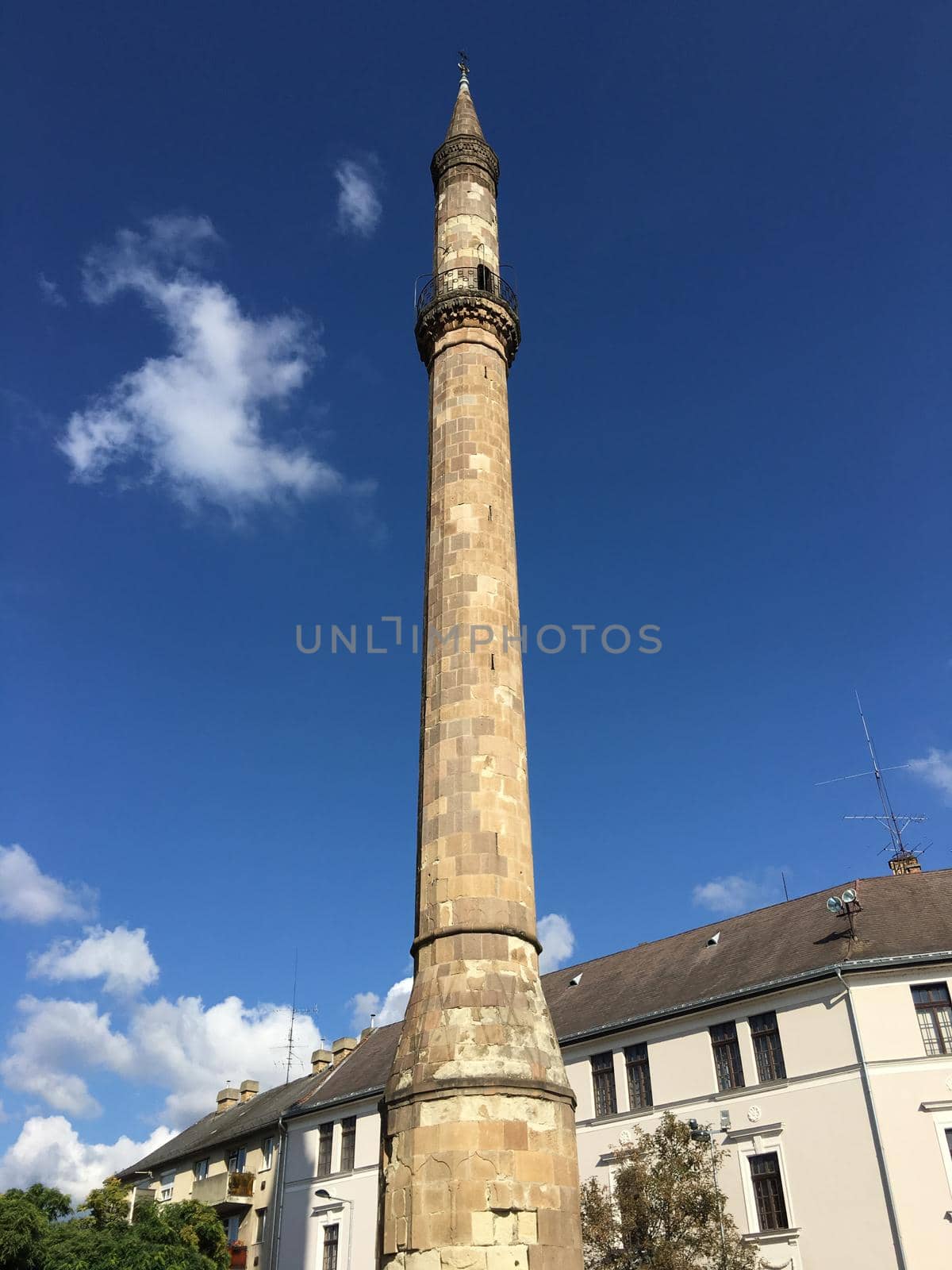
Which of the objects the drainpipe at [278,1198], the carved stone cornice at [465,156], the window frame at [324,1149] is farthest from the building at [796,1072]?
the carved stone cornice at [465,156]

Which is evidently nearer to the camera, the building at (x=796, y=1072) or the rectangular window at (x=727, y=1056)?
the building at (x=796, y=1072)

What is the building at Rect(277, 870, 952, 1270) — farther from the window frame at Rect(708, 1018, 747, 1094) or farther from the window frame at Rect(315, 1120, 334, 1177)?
the window frame at Rect(315, 1120, 334, 1177)

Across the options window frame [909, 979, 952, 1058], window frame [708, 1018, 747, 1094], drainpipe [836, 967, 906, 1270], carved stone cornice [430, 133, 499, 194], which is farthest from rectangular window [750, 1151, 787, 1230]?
carved stone cornice [430, 133, 499, 194]

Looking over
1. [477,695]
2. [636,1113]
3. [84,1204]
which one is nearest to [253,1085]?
[84,1204]

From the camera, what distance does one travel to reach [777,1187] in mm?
22688

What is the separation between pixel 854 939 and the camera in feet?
80.9

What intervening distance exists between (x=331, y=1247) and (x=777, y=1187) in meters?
14.7

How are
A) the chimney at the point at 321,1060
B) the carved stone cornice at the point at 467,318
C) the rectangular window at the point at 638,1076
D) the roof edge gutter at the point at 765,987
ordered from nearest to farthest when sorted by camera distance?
the carved stone cornice at the point at 467,318
the roof edge gutter at the point at 765,987
the rectangular window at the point at 638,1076
the chimney at the point at 321,1060

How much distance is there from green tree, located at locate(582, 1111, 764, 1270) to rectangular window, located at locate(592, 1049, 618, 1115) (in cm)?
505

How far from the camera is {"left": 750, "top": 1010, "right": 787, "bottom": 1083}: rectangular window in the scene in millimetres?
24016

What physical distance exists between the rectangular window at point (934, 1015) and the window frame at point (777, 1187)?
406 centimetres

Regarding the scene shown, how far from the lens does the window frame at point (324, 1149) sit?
32.3 metres

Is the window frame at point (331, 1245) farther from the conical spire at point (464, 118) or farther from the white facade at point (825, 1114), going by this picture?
the conical spire at point (464, 118)

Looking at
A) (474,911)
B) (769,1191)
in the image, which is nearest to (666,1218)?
(769,1191)
